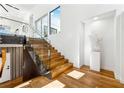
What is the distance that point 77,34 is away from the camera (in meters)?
4.36

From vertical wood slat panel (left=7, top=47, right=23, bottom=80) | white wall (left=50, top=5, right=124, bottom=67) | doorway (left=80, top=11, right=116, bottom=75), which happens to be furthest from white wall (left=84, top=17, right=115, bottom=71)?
vertical wood slat panel (left=7, top=47, right=23, bottom=80)

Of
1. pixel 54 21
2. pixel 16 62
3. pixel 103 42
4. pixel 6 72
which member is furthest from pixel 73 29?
pixel 6 72

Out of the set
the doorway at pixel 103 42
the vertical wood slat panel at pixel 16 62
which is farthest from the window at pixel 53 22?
the doorway at pixel 103 42

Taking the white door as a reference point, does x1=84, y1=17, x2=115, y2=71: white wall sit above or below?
above

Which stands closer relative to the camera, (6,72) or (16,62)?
(6,72)

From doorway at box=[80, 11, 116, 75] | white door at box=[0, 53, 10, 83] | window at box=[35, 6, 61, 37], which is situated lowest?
white door at box=[0, 53, 10, 83]

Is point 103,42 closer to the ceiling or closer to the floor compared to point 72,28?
closer to the floor

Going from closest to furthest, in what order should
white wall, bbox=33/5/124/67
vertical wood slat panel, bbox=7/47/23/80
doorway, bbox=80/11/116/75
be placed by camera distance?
1. doorway, bbox=80/11/116/75
2. white wall, bbox=33/5/124/67
3. vertical wood slat panel, bbox=7/47/23/80

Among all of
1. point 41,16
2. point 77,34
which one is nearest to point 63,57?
point 77,34

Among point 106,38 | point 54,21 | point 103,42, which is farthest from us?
point 54,21

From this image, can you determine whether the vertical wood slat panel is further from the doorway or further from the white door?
the doorway

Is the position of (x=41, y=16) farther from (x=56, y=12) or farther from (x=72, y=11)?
(x=72, y=11)

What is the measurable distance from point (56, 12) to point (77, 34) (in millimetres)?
2736

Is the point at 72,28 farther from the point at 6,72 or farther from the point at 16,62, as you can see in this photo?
the point at 6,72
